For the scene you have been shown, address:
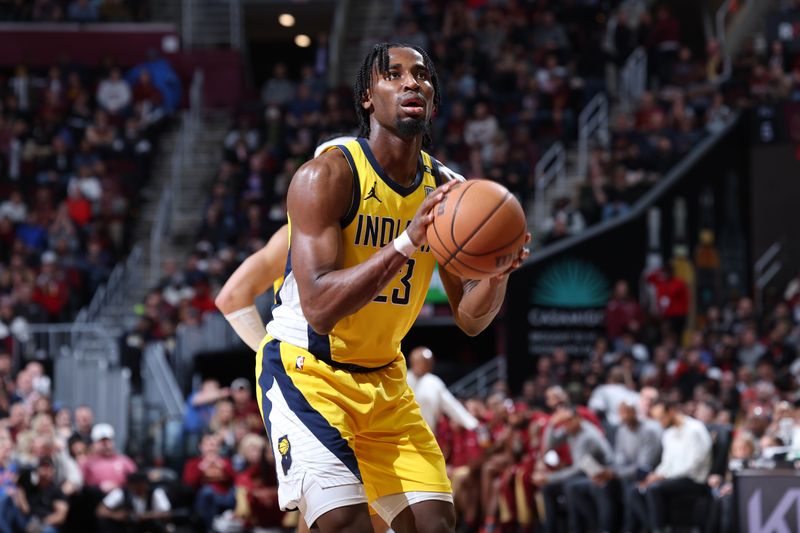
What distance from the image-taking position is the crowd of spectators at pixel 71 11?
80.9ft

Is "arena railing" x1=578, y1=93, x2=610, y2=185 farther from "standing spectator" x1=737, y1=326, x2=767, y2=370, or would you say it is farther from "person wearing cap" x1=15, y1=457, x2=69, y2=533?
"person wearing cap" x1=15, y1=457, x2=69, y2=533

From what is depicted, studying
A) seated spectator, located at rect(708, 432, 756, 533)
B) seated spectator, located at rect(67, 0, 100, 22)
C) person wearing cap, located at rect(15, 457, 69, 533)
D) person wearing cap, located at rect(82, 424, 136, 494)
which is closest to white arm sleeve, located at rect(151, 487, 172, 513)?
person wearing cap, located at rect(82, 424, 136, 494)

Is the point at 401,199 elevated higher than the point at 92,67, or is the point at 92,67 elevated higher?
the point at 92,67

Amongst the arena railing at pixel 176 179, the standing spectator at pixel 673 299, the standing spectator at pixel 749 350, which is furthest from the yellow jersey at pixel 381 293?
the arena railing at pixel 176 179

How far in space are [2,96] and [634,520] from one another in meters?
15.2

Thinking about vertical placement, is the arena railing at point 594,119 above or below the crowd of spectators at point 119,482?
above

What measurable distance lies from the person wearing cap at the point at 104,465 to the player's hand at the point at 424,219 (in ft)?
30.5

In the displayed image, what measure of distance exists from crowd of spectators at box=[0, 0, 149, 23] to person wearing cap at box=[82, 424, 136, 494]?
13.1 metres

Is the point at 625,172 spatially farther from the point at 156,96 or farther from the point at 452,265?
the point at 452,265

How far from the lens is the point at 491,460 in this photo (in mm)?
13266

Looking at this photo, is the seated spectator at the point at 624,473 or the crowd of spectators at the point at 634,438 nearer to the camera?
the crowd of spectators at the point at 634,438

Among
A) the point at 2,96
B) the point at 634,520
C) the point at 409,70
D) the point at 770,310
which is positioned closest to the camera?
the point at 409,70

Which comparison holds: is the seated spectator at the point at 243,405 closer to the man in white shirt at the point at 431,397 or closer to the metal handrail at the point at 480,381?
the man in white shirt at the point at 431,397

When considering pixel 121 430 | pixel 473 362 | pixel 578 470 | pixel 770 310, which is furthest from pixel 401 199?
pixel 473 362
